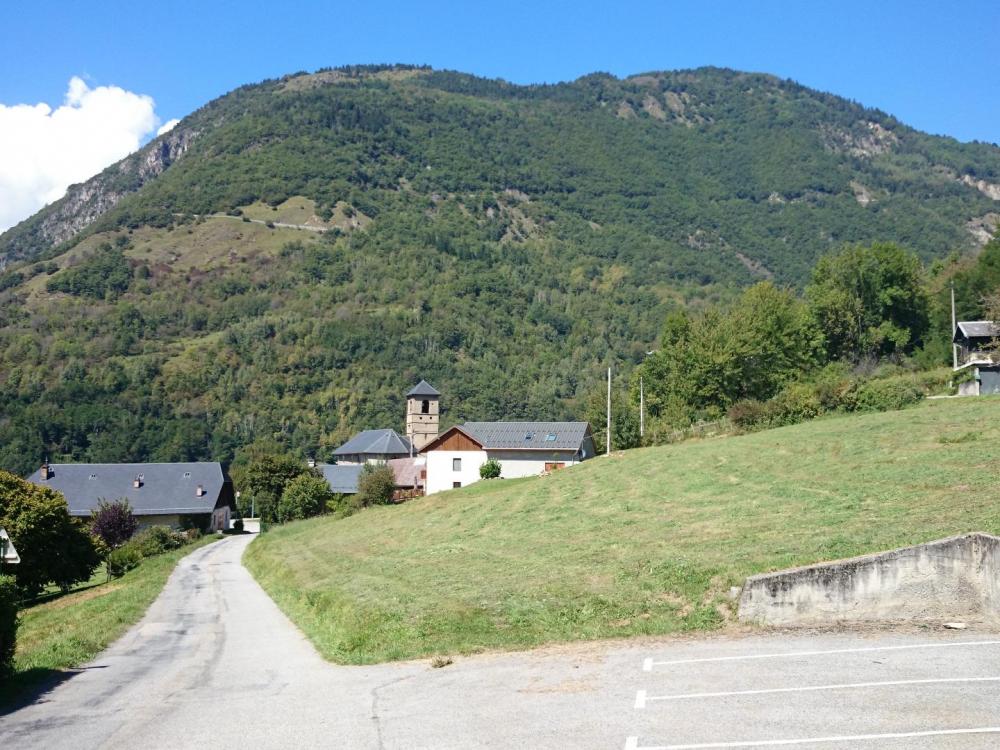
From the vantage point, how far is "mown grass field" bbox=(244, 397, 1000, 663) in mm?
18453

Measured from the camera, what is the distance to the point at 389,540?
137 feet

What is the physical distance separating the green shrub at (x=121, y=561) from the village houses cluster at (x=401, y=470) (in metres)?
22.8

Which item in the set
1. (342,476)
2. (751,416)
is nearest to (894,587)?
(751,416)

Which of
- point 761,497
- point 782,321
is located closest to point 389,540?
point 761,497

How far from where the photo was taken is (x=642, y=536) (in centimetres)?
2712

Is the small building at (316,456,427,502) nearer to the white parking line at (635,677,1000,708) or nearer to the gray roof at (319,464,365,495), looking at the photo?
the gray roof at (319,464,365,495)

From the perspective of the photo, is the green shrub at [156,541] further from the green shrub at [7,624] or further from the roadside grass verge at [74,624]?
the green shrub at [7,624]

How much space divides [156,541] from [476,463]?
25.3 m

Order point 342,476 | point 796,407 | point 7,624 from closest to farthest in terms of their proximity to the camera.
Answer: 1. point 7,624
2. point 796,407
3. point 342,476

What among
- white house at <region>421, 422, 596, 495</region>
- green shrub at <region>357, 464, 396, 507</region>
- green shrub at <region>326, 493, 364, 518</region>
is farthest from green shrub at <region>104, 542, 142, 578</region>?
white house at <region>421, 422, 596, 495</region>

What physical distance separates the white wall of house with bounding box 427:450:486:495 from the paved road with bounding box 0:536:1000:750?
56.4 metres

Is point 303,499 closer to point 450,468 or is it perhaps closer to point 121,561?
point 450,468

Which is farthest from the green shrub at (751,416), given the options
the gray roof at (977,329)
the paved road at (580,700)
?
the paved road at (580,700)

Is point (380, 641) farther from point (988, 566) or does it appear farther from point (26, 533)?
point (26, 533)
